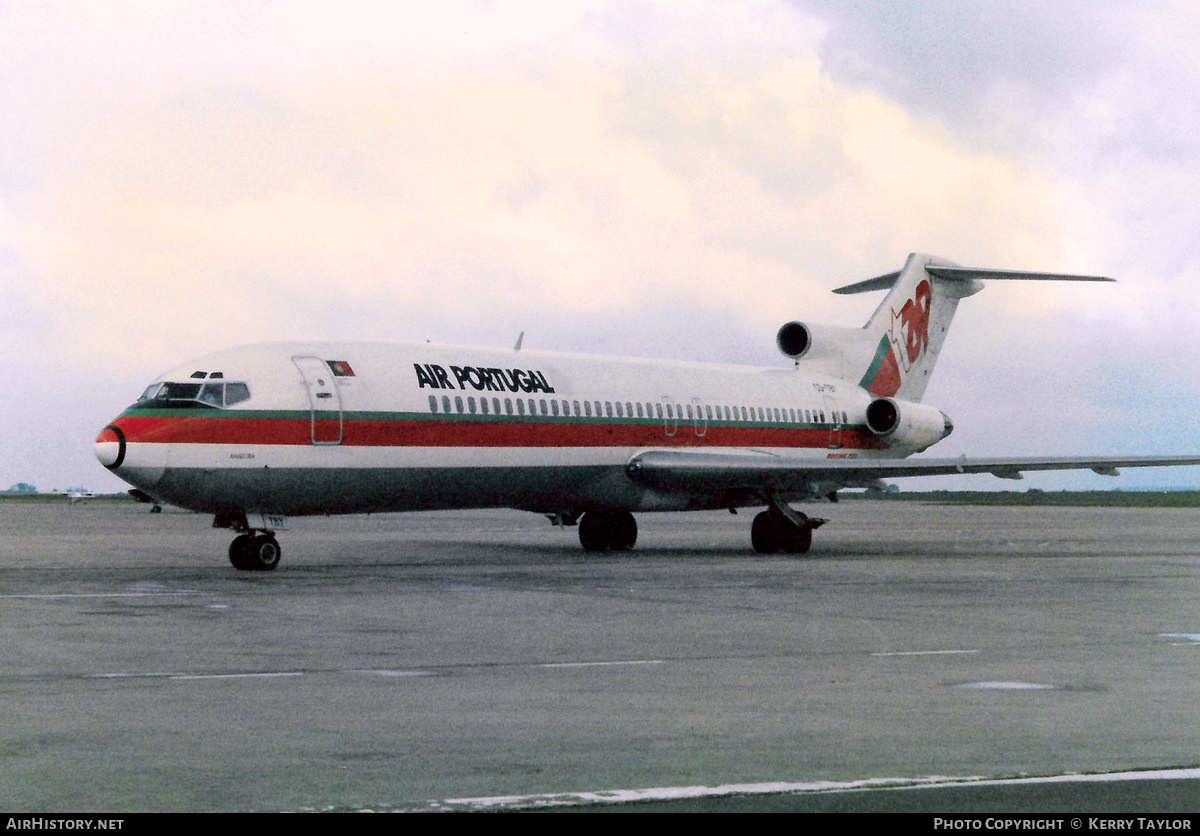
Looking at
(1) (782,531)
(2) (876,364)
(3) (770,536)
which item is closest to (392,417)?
(3) (770,536)

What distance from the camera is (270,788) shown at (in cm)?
690

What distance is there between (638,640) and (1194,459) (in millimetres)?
19511

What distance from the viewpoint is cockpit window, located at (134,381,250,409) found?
22.3 metres

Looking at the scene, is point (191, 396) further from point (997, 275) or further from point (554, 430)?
point (997, 275)

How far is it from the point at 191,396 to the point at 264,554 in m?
2.51

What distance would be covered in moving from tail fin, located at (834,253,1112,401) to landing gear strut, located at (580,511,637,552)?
29.3 feet

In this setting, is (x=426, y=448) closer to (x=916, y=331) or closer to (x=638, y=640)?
(x=638, y=640)

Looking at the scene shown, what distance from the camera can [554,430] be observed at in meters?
27.7

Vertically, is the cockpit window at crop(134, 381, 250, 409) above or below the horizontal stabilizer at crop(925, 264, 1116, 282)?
below

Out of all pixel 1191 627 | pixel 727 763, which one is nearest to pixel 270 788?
pixel 727 763

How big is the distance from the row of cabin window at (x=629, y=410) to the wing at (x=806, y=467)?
0.91 m

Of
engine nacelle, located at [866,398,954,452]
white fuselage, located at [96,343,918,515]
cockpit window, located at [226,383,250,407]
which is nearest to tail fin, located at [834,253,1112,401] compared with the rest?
engine nacelle, located at [866,398,954,452]

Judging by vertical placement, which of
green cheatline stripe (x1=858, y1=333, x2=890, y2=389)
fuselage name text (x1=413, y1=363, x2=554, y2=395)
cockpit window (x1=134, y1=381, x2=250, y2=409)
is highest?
green cheatline stripe (x1=858, y1=333, x2=890, y2=389)

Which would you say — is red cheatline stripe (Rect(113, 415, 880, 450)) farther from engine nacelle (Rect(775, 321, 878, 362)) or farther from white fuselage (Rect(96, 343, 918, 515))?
engine nacelle (Rect(775, 321, 878, 362))
